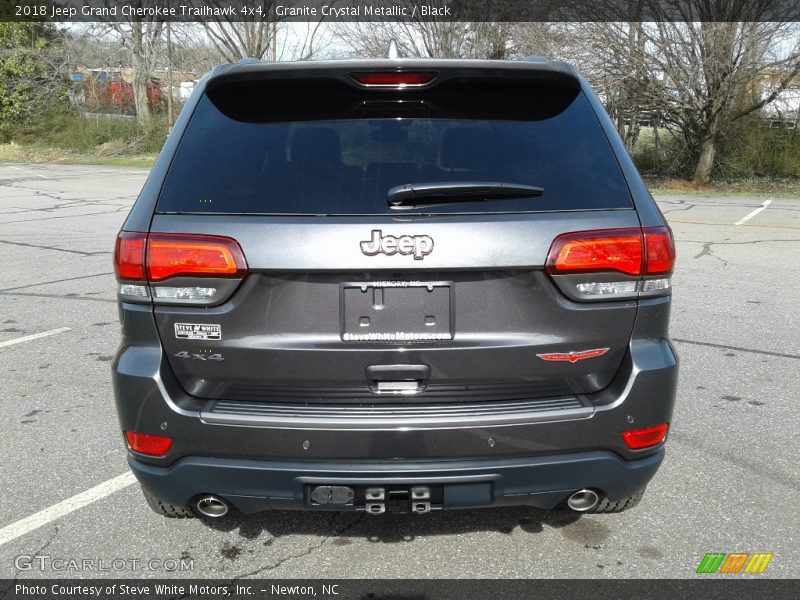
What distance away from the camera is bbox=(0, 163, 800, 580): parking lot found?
274cm

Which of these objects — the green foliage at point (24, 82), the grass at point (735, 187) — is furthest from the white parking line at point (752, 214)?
the green foliage at point (24, 82)

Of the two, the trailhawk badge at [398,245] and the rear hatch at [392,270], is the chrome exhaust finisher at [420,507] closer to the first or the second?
the rear hatch at [392,270]

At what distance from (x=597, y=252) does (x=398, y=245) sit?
647 millimetres

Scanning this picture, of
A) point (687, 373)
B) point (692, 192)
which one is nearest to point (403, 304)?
point (687, 373)

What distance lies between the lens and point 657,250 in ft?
7.76

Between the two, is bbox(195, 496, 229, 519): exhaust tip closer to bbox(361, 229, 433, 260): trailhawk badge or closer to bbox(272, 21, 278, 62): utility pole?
bbox(361, 229, 433, 260): trailhawk badge

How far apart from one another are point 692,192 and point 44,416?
17.8m

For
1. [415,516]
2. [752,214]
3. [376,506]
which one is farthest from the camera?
[752,214]

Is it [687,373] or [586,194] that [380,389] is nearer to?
[586,194]

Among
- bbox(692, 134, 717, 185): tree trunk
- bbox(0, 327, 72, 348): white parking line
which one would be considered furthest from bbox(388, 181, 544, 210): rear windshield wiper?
bbox(692, 134, 717, 185): tree trunk

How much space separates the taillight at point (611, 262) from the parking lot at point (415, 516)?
3.66 ft

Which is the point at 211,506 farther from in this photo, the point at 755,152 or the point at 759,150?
Answer: the point at 759,150
